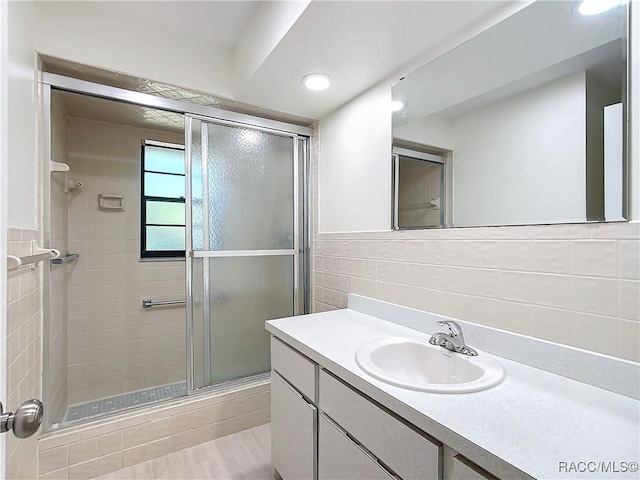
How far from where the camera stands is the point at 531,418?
77cm

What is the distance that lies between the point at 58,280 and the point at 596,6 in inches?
116

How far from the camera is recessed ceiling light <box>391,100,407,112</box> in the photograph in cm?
162

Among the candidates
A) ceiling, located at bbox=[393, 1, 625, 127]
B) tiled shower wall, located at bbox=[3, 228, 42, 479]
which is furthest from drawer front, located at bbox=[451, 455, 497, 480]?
tiled shower wall, located at bbox=[3, 228, 42, 479]

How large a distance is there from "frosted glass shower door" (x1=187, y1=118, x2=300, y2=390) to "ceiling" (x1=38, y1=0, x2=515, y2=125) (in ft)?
0.97

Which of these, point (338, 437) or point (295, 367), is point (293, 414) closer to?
point (295, 367)

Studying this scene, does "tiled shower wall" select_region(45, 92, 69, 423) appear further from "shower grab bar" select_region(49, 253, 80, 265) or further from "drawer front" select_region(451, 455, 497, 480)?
"drawer front" select_region(451, 455, 497, 480)

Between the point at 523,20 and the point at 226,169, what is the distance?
5.65 feet

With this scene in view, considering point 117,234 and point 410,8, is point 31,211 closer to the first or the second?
point 117,234

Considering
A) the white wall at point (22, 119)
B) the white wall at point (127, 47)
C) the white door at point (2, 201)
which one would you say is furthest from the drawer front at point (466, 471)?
the white wall at point (127, 47)

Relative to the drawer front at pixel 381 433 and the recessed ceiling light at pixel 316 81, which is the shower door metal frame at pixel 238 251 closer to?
the recessed ceiling light at pixel 316 81

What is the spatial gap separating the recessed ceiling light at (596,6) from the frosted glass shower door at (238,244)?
1.75 meters

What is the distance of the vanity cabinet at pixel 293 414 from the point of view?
1.30 meters

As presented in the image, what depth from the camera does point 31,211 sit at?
149cm

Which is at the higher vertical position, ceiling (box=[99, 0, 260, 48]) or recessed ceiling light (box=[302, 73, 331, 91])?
ceiling (box=[99, 0, 260, 48])
